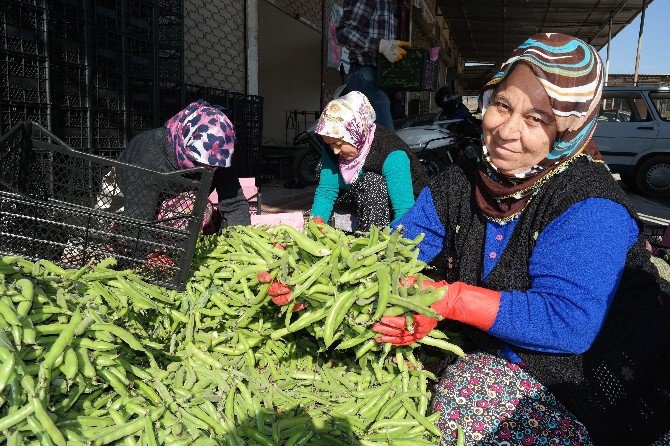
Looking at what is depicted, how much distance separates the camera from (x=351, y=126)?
11.0ft

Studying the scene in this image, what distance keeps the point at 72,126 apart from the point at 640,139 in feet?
34.2

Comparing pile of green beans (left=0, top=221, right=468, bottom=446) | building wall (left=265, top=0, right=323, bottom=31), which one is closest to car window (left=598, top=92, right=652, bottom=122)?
building wall (left=265, top=0, right=323, bottom=31)

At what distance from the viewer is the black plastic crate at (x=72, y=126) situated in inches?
154

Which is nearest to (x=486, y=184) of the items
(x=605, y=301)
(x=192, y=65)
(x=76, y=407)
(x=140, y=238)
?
(x=605, y=301)

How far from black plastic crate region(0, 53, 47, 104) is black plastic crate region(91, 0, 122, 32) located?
76 cm

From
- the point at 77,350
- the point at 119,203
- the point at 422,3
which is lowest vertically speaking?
the point at 77,350

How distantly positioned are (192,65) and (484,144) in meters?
6.25

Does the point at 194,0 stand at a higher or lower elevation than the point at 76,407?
higher

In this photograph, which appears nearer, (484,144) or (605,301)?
(605,301)

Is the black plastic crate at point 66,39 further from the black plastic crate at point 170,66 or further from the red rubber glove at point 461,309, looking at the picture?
→ the red rubber glove at point 461,309

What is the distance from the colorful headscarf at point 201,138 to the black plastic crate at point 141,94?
200 cm

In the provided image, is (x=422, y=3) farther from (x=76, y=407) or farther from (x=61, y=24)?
(x=76, y=407)

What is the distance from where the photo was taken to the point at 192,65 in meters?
7.30

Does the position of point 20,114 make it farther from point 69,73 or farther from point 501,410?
point 501,410
